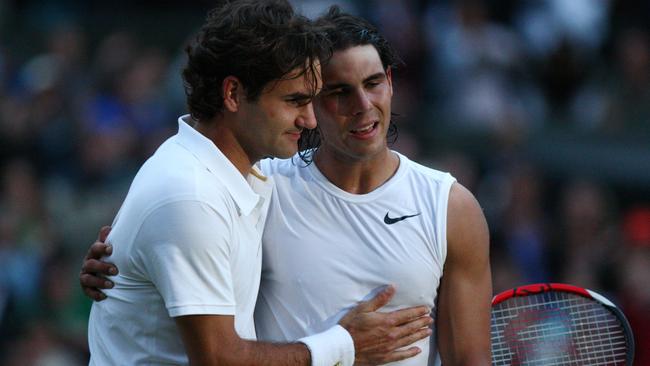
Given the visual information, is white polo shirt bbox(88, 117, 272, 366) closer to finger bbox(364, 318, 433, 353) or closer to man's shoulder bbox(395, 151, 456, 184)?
finger bbox(364, 318, 433, 353)

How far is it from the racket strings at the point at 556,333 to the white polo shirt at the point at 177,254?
40.0 inches

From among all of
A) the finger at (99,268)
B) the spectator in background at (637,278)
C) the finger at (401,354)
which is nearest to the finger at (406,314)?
the finger at (401,354)

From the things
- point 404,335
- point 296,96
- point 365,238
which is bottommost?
point 404,335

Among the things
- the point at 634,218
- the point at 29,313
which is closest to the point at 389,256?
the point at 634,218

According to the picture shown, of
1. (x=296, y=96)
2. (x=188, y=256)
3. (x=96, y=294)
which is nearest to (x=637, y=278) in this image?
(x=296, y=96)

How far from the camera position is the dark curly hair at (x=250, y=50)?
3.78 m

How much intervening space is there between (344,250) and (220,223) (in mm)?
625

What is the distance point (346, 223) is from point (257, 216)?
0.34m

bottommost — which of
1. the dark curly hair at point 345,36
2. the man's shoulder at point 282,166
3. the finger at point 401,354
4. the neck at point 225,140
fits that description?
the finger at point 401,354

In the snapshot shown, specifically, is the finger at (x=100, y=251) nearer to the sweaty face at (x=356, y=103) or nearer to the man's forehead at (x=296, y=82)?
the man's forehead at (x=296, y=82)

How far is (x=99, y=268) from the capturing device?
3844 mm

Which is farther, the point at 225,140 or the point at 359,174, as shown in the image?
the point at 359,174

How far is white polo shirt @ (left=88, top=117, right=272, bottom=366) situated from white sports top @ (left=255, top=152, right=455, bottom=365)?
18cm

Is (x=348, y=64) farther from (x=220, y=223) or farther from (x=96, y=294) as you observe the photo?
(x=96, y=294)
